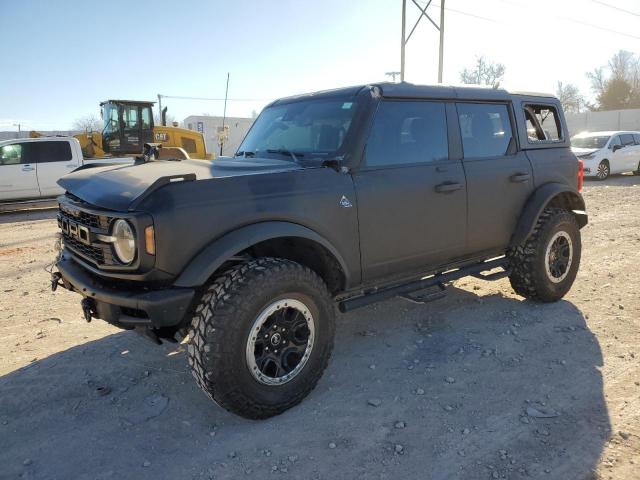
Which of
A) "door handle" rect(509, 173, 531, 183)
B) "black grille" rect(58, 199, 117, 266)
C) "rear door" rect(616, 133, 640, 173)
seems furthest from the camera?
"rear door" rect(616, 133, 640, 173)

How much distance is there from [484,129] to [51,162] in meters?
12.4

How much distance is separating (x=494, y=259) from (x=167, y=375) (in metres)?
3.24

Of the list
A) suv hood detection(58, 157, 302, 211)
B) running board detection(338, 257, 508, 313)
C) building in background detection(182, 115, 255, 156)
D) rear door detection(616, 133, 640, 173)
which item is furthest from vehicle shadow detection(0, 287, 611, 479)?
building in background detection(182, 115, 255, 156)

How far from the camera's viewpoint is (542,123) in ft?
16.7

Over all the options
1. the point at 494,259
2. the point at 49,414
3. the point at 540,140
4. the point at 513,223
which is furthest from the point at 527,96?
the point at 49,414

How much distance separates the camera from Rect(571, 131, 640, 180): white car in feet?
55.2

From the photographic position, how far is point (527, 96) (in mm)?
4902

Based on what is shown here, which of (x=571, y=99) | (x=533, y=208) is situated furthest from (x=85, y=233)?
(x=571, y=99)

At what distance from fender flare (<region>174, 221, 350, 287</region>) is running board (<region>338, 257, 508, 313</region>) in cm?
75

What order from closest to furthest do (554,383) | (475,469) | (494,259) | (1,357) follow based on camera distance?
(475,469) → (554,383) → (1,357) → (494,259)

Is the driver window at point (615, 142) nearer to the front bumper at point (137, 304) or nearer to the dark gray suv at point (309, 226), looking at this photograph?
the dark gray suv at point (309, 226)

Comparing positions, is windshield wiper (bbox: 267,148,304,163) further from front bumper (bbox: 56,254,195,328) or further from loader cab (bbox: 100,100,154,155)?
loader cab (bbox: 100,100,154,155)

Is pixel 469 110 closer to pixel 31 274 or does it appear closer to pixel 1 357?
pixel 1 357

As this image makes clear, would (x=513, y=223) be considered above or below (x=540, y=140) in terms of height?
below
